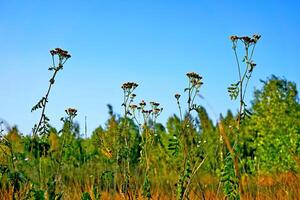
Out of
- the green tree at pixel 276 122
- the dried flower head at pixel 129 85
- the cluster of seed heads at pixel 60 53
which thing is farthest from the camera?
the green tree at pixel 276 122

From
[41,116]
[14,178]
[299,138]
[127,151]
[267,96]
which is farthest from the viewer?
[267,96]

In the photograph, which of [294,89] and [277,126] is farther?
[294,89]

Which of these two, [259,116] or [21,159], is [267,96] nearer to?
[259,116]

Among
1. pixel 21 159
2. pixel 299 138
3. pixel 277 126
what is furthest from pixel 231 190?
pixel 277 126

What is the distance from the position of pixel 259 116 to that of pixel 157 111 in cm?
1462

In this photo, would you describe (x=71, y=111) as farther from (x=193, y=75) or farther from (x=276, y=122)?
(x=276, y=122)

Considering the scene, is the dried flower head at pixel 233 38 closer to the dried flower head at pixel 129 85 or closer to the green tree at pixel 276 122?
the dried flower head at pixel 129 85

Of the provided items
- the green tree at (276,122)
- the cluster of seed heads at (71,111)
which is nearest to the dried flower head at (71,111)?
the cluster of seed heads at (71,111)

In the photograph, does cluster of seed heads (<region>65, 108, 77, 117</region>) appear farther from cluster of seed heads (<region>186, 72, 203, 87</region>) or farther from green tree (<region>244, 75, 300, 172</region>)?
green tree (<region>244, 75, 300, 172</region>)

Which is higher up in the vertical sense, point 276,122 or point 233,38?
point 276,122

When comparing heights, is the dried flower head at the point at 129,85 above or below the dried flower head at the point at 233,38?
below

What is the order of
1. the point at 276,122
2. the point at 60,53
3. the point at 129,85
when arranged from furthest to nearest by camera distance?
the point at 276,122 < the point at 129,85 < the point at 60,53

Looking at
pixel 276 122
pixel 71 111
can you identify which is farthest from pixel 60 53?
pixel 276 122

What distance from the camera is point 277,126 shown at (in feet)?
57.2
